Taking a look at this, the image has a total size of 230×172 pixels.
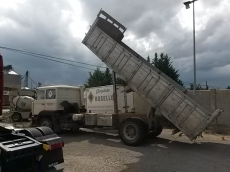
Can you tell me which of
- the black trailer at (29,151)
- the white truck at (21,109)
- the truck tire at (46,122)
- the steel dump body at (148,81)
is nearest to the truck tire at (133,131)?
the steel dump body at (148,81)

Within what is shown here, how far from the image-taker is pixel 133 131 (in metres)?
8.89

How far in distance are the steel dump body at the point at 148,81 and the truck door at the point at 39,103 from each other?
3936 millimetres

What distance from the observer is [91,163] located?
21.1ft

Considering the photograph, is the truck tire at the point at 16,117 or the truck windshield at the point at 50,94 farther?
the truck tire at the point at 16,117

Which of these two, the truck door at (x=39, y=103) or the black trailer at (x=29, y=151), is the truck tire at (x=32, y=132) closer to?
the black trailer at (x=29, y=151)

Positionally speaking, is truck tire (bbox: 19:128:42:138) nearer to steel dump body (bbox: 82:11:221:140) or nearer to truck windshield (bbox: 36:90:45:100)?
steel dump body (bbox: 82:11:221:140)

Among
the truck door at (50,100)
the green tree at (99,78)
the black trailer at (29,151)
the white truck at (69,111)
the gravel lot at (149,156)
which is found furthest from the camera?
the green tree at (99,78)

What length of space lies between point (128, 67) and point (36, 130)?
5.51m

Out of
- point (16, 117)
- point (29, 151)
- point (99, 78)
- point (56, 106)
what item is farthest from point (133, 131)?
point (99, 78)

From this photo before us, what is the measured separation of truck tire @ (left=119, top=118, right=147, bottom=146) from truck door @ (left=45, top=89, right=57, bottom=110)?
13.9ft

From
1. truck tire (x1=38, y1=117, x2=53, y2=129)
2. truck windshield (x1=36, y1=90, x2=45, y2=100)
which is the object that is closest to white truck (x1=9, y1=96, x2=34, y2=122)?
truck windshield (x1=36, y1=90, x2=45, y2=100)

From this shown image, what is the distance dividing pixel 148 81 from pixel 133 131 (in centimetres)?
206

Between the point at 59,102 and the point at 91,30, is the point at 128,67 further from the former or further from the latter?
the point at 59,102

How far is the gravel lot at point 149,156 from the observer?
608 centimetres
